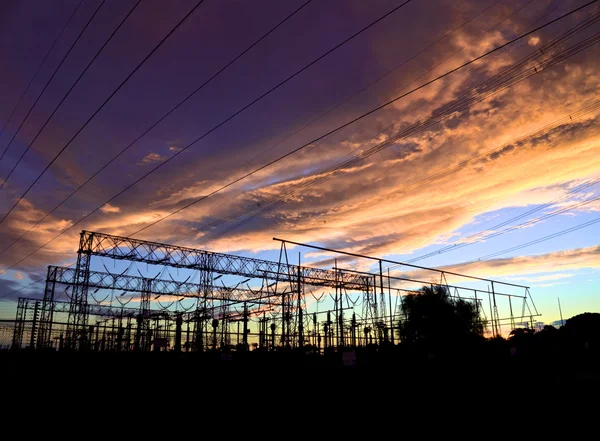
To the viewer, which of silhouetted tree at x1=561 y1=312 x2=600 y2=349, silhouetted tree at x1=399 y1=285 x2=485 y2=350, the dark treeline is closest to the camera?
the dark treeline

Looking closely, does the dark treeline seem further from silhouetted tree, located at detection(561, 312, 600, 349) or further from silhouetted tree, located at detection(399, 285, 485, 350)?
silhouetted tree, located at detection(399, 285, 485, 350)

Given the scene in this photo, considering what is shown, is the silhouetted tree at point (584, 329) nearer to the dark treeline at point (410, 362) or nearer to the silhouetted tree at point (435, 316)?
the dark treeline at point (410, 362)

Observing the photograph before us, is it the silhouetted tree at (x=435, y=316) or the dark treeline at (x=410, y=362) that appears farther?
the silhouetted tree at (x=435, y=316)

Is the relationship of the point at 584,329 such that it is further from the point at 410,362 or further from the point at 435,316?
the point at 410,362

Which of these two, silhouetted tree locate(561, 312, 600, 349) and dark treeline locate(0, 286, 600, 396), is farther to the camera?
silhouetted tree locate(561, 312, 600, 349)

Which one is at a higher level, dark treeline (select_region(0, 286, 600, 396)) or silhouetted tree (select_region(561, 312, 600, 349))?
silhouetted tree (select_region(561, 312, 600, 349))

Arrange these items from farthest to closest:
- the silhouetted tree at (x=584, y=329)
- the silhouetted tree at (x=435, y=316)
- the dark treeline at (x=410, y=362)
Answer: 1. the silhouetted tree at (x=435, y=316)
2. the silhouetted tree at (x=584, y=329)
3. the dark treeline at (x=410, y=362)

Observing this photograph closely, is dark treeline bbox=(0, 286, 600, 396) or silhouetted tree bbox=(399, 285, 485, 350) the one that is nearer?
dark treeline bbox=(0, 286, 600, 396)

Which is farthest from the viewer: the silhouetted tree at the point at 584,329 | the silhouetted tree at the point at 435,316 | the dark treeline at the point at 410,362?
the silhouetted tree at the point at 435,316

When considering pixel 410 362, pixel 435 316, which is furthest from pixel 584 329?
pixel 410 362

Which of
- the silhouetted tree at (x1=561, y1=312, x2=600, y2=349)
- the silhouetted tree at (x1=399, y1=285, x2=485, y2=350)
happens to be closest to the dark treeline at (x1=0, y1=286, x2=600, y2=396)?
the silhouetted tree at (x1=561, y1=312, x2=600, y2=349)

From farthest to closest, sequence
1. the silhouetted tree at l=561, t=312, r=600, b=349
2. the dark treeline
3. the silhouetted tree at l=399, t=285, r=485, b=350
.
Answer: the silhouetted tree at l=399, t=285, r=485, b=350
the silhouetted tree at l=561, t=312, r=600, b=349
the dark treeline

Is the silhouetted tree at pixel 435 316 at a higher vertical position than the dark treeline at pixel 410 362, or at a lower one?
higher

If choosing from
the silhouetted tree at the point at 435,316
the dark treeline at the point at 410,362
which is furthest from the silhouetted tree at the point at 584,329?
the silhouetted tree at the point at 435,316
